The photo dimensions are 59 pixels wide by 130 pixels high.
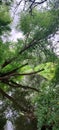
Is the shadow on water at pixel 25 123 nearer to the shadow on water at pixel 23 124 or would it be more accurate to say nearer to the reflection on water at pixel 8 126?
the shadow on water at pixel 23 124

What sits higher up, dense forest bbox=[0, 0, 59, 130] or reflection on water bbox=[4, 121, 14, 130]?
dense forest bbox=[0, 0, 59, 130]

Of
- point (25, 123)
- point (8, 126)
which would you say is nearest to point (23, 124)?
point (25, 123)

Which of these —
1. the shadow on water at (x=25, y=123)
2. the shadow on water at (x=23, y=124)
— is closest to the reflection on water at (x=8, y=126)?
the shadow on water at (x=23, y=124)

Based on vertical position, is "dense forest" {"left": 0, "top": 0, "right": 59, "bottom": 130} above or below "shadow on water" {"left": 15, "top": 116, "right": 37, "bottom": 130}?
above

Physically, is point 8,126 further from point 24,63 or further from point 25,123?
point 24,63

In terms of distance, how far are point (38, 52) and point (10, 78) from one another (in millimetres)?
2953

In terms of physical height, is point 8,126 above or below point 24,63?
below

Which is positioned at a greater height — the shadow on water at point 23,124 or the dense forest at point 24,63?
the dense forest at point 24,63

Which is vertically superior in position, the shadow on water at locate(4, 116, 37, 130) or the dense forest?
the dense forest

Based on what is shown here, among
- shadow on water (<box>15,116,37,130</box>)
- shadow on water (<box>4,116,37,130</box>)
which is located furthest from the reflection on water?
shadow on water (<box>15,116,37,130</box>)

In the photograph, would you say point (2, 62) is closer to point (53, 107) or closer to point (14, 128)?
point (14, 128)

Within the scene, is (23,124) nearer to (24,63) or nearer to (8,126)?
(8,126)

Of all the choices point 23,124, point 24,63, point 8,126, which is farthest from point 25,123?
point 24,63

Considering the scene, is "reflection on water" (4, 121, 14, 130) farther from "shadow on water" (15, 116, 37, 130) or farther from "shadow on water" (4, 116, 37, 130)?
"shadow on water" (15, 116, 37, 130)
